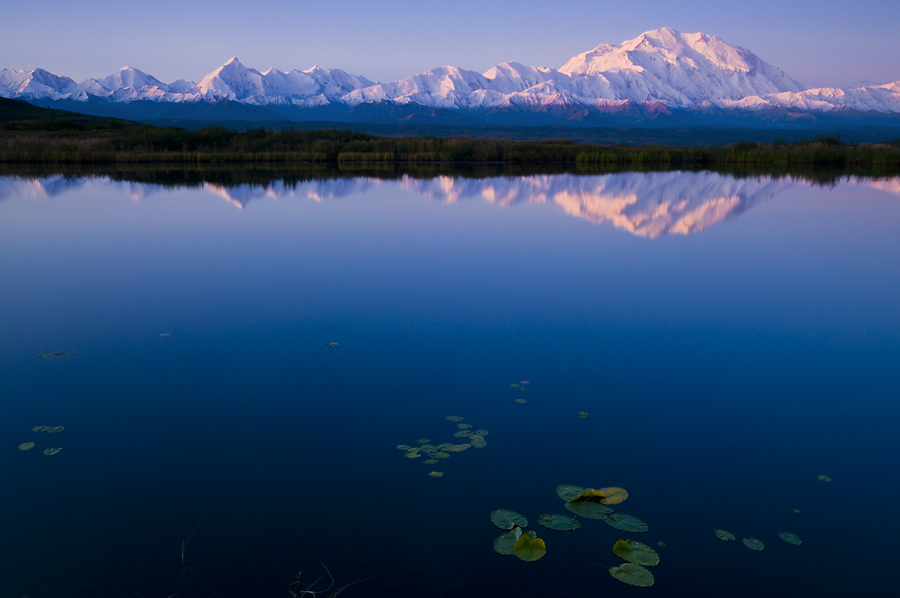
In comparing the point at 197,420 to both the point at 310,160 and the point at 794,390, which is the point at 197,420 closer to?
the point at 794,390

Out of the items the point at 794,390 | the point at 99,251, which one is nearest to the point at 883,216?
the point at 794,390

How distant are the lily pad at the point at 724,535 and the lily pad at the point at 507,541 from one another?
1.16m

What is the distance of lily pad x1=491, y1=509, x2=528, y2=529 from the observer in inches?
133

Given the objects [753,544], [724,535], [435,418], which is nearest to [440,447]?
[435,418]

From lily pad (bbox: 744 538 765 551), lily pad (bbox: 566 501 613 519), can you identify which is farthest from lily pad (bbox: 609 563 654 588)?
lily pad (bbox: 744 538 765 551)

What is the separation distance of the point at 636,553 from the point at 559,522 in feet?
1.49

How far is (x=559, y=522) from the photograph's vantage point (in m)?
3.41

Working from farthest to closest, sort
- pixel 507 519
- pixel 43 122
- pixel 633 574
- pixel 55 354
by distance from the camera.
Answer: pixel 43 122
pixel 55 354
pixel 507 519
pixel 633 574

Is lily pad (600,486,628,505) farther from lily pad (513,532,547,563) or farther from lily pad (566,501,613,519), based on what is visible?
lily pad (513,532,547,563)

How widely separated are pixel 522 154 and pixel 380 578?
139 feet

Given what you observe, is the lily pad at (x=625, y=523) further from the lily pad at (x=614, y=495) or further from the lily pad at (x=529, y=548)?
the lily pad at (x=529, y=548)

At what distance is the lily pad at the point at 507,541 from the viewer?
3.21 m

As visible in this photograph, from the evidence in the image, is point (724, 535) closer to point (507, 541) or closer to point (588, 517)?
point (588, 517)

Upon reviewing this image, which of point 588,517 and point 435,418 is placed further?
point 435,418
